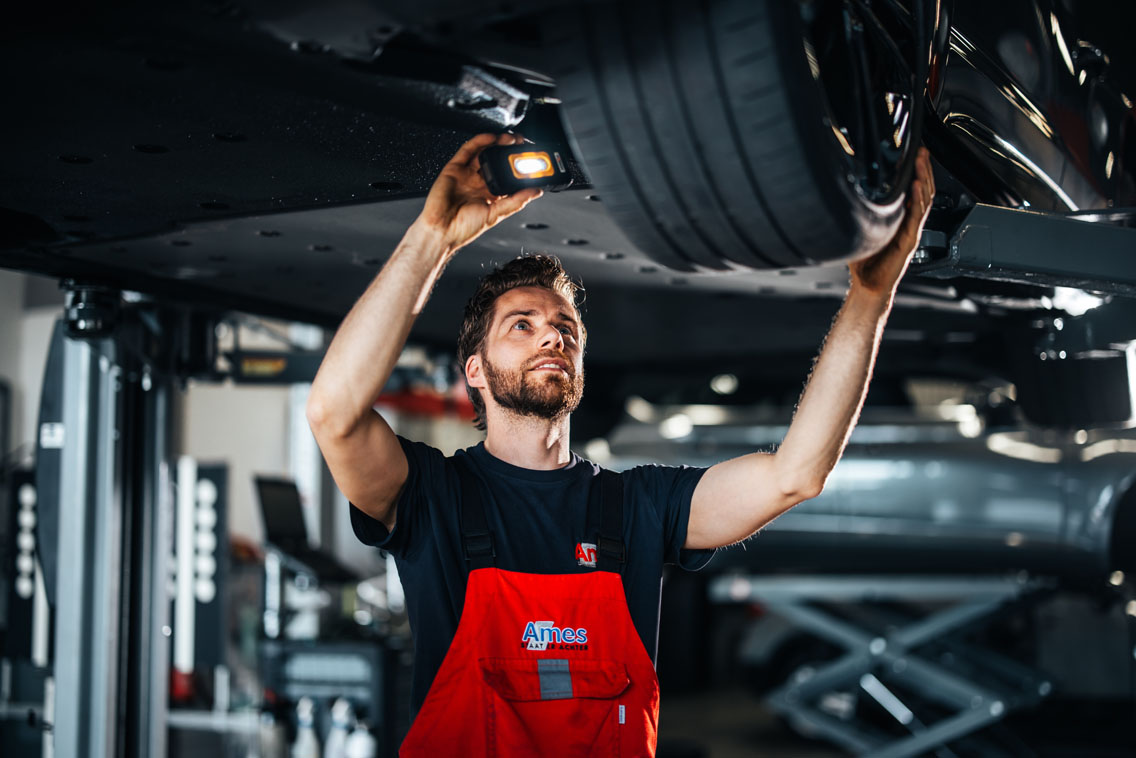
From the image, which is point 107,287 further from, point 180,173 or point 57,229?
point 180,173

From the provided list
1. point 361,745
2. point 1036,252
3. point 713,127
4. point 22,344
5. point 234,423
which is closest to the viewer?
point 713,127

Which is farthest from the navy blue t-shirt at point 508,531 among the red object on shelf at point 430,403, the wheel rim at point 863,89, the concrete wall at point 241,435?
the red object on shelf at point 430,403

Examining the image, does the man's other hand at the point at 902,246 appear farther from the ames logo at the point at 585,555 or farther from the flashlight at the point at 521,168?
the ames logo at the point at 585,555

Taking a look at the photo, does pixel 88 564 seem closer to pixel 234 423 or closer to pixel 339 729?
pixel 339 729

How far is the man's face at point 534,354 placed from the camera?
1.83 metres

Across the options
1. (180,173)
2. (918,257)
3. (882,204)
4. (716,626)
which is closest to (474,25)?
(882,204)

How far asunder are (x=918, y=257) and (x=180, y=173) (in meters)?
1.19

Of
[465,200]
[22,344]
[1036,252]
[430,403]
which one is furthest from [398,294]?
[430,403]

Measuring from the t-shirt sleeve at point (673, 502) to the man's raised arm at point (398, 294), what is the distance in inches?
22.3

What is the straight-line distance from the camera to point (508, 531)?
181 centimetres

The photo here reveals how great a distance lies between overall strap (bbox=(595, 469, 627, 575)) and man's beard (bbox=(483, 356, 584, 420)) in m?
0.16

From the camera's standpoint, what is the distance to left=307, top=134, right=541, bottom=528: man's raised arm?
1.53 metres

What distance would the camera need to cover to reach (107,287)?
263 cm

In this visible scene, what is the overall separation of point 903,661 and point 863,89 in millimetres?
4485
